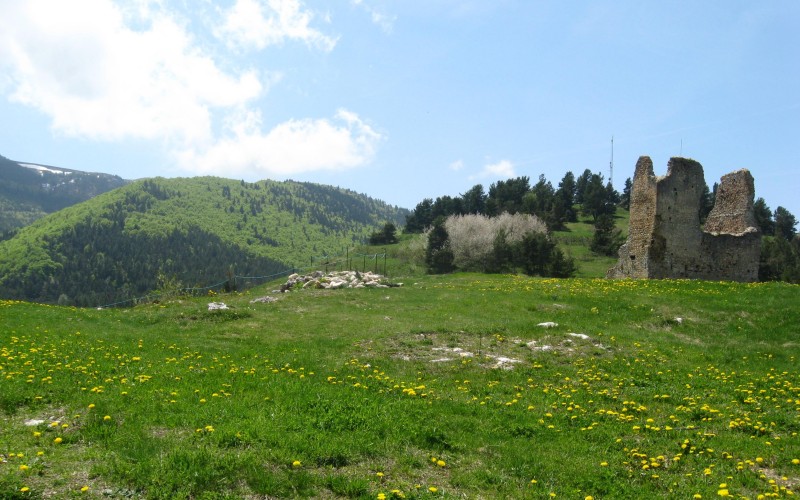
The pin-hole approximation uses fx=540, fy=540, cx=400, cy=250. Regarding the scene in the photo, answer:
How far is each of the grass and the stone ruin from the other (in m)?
15.8

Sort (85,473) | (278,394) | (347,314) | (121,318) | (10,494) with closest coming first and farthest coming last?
1. (10,494)
2. (85,473)
3. (278,394)
4. (121,318)
5. (347,314)

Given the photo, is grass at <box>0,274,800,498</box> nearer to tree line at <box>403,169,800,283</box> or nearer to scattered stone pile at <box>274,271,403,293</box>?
scattered stone pile at <box>274,271,403,293</box>

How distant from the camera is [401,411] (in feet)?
32.8

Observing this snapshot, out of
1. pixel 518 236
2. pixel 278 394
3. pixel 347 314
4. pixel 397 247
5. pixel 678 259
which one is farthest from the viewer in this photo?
pixel 397 247

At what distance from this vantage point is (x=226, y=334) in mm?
19797

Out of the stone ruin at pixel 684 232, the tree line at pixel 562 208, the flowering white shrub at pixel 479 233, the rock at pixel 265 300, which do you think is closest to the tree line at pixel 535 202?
the tree line at pixel 562 208

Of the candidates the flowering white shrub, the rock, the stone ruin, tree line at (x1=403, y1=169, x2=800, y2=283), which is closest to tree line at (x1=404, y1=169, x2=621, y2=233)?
tree line at (x1=403, y1=169, x2=800, y2=283)

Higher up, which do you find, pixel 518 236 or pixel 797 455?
pixel 518 236

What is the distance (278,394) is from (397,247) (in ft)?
335

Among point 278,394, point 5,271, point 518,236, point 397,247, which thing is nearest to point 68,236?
point 5,271

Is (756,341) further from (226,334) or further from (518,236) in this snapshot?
(518,236)

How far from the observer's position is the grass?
7.18 metres

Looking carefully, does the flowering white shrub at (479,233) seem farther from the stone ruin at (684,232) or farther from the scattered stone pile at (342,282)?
the scattered stone pile at (342,282)

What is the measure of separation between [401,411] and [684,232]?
32809mm
